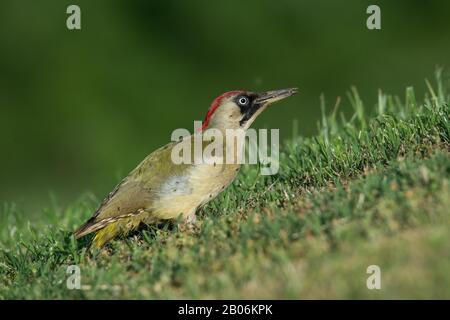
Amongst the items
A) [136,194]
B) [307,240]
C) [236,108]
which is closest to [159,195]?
[136,194]

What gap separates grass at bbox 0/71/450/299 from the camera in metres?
3.42

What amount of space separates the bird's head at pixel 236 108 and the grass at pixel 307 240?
1.25ft

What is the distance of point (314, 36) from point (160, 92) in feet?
6.73

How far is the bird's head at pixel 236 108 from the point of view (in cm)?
546

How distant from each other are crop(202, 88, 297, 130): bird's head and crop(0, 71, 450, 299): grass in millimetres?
382

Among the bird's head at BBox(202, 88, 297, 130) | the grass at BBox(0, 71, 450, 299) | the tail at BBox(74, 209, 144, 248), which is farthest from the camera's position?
the bird's head at BBox(202, 88, 297, 130)

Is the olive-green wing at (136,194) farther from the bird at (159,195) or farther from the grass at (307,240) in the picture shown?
the grass at (307,240)

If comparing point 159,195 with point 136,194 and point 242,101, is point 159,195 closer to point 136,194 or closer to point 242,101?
point 136,194

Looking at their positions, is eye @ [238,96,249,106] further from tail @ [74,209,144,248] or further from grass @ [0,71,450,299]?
tail @ [74,209,144,248]

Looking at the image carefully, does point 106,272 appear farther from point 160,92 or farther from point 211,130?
point 160,92

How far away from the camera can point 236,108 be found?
5488mm

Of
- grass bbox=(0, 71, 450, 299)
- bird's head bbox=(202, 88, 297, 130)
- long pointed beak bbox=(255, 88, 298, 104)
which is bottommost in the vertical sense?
grass bbox=(0, 71, 450, 299)

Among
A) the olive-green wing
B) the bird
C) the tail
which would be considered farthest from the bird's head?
the tail
